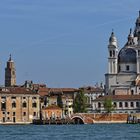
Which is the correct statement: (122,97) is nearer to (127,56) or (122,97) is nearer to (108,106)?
(108,106)

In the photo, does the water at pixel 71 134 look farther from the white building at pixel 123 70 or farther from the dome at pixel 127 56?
the dome at pixel 127 56

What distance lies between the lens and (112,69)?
5502 inches

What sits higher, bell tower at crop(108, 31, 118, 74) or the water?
bell tower at crop(108, 31, 118, 74)

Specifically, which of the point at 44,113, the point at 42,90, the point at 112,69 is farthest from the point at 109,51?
the point at 44,113

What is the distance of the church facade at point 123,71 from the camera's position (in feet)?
452

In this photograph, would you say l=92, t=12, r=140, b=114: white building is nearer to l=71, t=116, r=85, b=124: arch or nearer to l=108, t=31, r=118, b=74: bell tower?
l=108, t=31, r=118, b=74: bell tower

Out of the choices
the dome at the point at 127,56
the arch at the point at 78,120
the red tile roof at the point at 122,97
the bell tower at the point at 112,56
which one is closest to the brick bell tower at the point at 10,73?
the bell tower at the point at 112,56

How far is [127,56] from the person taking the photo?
139875 millimetres

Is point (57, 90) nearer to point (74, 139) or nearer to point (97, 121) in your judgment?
point (97, 121)

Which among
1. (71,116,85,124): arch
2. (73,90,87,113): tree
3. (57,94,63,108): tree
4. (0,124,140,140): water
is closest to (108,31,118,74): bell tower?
(57,94,63,108): tree

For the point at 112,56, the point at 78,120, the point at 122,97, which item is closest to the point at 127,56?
the point at 112,56

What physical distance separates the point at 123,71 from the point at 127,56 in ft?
8.55

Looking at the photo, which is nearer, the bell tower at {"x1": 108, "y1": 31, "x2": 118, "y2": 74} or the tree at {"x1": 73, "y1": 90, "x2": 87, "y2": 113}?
the tree at {"x1": 73, "y1": 90, "x2": 87, "y2": 113}

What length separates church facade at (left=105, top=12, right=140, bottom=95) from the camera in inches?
5428
